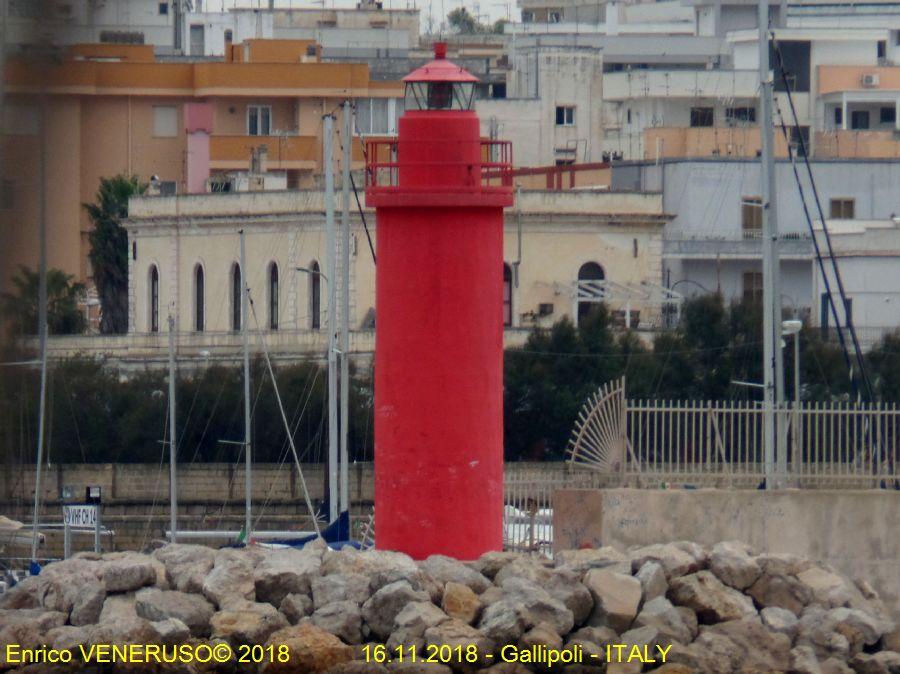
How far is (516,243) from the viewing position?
40.2 meters

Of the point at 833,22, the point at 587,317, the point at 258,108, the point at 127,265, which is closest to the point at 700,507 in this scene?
the point at 587,317

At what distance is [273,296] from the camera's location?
132 ft

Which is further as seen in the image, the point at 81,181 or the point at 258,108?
the point at 258,108

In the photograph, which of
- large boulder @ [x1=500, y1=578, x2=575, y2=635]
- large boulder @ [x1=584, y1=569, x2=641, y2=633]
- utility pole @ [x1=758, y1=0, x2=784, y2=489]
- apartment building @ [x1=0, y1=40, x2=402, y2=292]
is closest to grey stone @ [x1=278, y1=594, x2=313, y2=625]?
large boulder @ [x1=500, y1=578, x2=575, y2=635]

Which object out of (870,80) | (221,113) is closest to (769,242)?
(221,113)

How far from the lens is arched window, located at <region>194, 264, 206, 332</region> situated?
41562mm

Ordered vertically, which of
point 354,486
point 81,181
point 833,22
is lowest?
point 354,486

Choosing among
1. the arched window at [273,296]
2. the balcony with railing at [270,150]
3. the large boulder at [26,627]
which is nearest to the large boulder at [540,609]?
the large boulder at [26,627]

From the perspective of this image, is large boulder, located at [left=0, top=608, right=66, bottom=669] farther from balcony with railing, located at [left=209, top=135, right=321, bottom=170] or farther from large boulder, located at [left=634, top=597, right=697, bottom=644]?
balcony with railing, located at [left=209, top=135, right=321, bottom=170]

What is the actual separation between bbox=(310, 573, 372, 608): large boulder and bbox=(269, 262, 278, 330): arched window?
28.3m

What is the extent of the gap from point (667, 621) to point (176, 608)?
2427 millimetres

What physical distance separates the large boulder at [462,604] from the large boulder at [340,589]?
16.7 inches

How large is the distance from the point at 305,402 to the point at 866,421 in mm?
19751

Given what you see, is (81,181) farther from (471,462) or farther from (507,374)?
(471,462)
